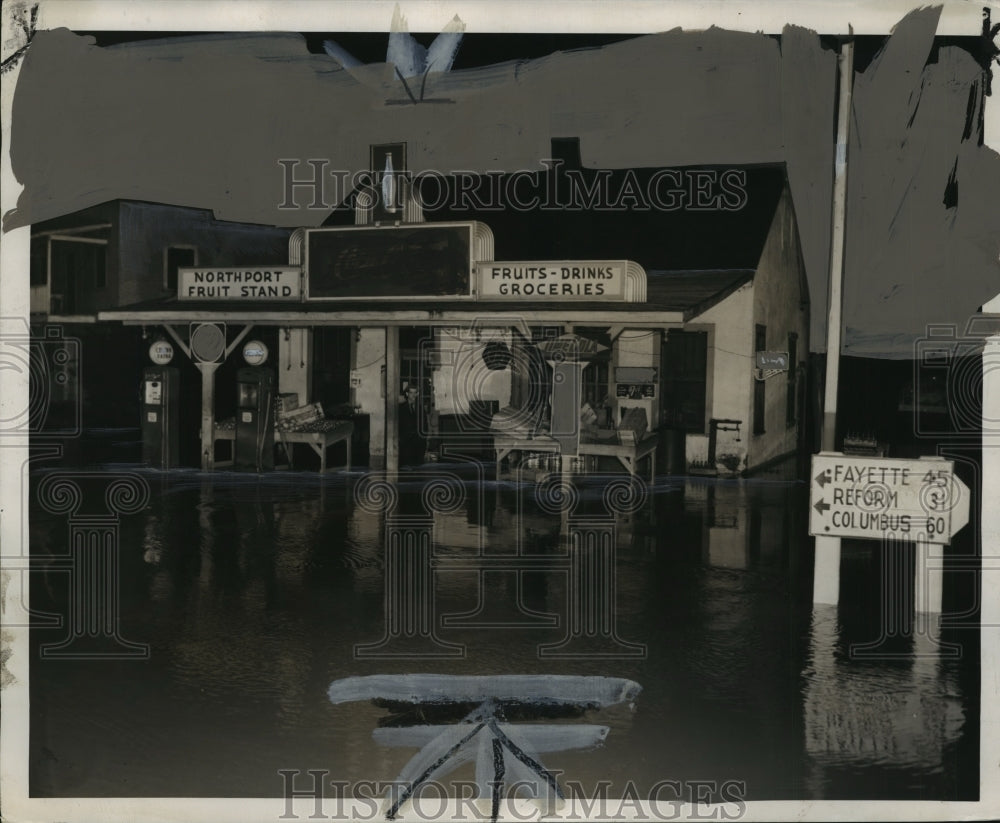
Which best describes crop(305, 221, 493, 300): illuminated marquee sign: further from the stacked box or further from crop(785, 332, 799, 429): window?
crop(785, 332, 799, 429): window

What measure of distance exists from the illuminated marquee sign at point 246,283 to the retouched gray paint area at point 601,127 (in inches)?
155

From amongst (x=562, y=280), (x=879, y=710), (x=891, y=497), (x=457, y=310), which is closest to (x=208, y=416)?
(x=457, y=310)

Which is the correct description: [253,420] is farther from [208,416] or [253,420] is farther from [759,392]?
[759,392]

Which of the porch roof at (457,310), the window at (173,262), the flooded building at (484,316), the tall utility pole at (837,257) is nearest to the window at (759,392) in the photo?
the flooded building at (484,316)

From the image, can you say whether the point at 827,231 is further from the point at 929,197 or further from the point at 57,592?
the point at 57,592

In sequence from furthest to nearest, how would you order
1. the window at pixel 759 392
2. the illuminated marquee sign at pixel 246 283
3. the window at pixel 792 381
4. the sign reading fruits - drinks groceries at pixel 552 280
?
the window at pixel 759 392 → the window at pixel 792 381 → the illuminated marquee sign at pixel 246 283 → the sign reading fruits - drinks groceries at pixel 552 280

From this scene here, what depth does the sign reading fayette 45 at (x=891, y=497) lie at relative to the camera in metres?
6.25

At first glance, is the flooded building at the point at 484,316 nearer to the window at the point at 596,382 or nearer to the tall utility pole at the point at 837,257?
the window at the point at 596,382

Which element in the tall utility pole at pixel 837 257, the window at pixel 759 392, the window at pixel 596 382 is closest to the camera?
the tall utility pole at pixel 837 257

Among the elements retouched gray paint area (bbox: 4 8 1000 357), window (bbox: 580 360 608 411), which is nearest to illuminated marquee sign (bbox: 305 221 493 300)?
retouched gray paint area (bbox: 4 8 1000 357)

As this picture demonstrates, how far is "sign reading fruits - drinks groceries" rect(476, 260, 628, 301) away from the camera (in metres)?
10.2

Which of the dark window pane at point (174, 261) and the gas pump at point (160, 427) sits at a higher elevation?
the dark window pane at point (174, 261)

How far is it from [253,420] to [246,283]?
2.38 meters

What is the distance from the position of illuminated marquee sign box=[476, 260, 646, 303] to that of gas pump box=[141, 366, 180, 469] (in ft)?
17.1
